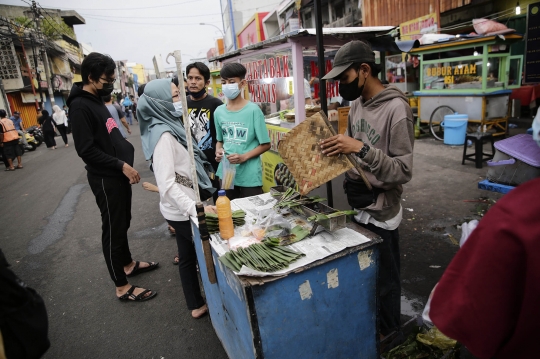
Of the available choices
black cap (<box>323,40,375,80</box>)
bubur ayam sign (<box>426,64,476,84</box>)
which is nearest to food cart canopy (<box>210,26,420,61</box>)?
black cap (<box>323,40,375,80</box>)

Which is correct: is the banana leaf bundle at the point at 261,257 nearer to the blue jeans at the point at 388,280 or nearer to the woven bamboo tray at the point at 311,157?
the woven bamboo tray at the point at 311,157

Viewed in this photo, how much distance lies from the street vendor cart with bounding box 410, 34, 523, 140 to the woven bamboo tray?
6.70 metres

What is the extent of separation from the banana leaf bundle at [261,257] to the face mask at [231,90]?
1.92 metres

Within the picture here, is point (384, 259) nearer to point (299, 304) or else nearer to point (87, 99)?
point (299, 304)

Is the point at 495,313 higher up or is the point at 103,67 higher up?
the point at 103,67

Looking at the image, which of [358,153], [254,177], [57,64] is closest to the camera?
[358,153]

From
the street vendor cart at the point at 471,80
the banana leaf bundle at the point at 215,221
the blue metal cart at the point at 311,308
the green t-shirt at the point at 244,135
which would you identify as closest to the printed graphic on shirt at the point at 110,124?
the green t-shirt at the point at 244,135

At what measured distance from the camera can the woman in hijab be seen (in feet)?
8.00

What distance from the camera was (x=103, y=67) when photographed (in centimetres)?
295

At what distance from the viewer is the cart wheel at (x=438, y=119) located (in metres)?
8.61

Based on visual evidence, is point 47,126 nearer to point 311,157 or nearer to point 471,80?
point 471,80

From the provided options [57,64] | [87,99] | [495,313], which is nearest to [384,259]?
[495,313]

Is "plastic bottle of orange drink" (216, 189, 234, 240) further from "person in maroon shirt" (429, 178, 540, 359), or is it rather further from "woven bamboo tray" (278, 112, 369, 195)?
"person in maroon shirt" (429, 178, 540, 359)

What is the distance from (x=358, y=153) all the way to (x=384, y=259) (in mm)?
816
